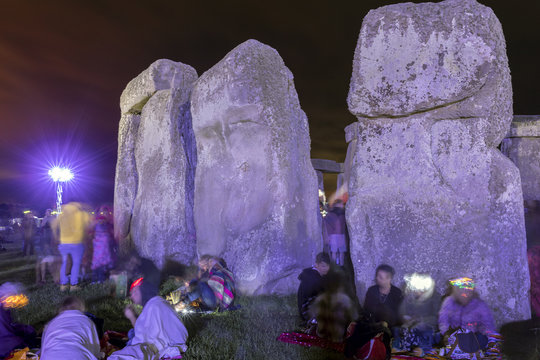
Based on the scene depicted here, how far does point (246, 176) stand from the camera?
696cm

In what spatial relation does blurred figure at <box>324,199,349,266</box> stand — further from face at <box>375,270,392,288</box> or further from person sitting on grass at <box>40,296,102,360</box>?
person sitting on grass at <box>40,296,102,360</box>

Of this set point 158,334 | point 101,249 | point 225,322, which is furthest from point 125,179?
point 158,334

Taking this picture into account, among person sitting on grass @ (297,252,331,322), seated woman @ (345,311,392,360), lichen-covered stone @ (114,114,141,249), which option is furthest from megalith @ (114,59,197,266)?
seated woman @ (345,311,392,360)

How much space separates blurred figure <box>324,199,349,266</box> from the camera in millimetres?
8289

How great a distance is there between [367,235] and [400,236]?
1.20 feet

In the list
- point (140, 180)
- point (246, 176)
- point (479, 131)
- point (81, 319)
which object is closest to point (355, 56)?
point (479, 131)

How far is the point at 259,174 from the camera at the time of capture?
6.84m

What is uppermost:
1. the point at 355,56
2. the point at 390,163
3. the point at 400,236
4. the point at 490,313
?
the point at 355,56

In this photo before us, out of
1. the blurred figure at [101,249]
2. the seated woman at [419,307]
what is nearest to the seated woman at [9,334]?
the blurred figure at [101,249]

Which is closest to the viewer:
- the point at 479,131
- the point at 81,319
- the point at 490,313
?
the point at 81,319

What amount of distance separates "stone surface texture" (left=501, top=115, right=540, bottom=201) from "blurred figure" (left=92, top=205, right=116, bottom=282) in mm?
8553

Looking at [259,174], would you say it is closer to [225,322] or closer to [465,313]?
→ [225,322]

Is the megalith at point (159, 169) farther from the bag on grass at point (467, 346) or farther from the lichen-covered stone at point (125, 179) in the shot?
the bag on grass at point (467, 346)

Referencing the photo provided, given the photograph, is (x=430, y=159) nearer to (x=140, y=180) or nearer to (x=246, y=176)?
(x=246, y=176)
